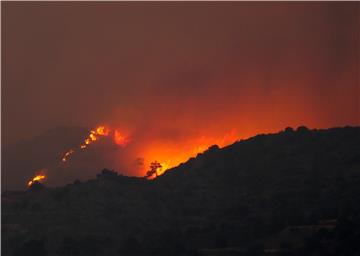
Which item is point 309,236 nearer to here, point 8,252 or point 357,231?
point 357,231

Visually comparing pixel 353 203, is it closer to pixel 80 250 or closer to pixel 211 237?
pixel 211 237

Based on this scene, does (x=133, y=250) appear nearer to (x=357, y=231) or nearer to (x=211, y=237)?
(x=211, y=237)

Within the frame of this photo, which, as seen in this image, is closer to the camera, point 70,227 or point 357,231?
point 357,231

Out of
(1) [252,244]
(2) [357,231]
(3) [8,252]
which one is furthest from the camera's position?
(3) [8,252]

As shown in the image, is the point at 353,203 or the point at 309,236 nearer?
the point at 309,236

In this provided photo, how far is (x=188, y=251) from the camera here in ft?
559

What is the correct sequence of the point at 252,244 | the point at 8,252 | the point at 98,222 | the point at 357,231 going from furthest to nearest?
the point at 98,222
the point at 8,252
the point at 252,244
the point at 357,231

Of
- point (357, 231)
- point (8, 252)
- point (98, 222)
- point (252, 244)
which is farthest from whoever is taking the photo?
point (98, 222)

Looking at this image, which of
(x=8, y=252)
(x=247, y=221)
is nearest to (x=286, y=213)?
(x=247, y=221)

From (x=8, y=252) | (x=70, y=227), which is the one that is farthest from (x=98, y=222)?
(x=8, y=252)

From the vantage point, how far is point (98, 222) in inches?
7790

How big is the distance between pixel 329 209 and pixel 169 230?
28.6m

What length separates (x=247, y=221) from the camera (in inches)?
7525

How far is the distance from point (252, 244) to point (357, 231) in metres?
19.3
